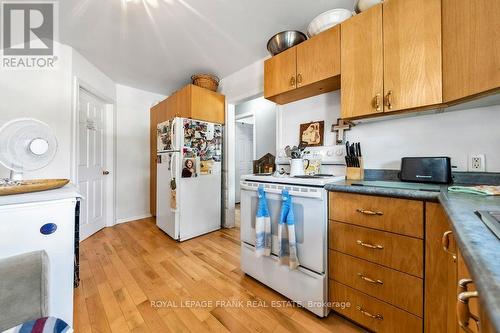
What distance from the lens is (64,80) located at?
220cm

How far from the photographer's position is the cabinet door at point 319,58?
4.82ft

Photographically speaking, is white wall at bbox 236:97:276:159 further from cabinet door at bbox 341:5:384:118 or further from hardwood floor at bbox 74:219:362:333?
cabinet door at bbox 341:5:384:118

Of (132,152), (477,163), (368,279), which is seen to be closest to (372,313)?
→ (368,279)

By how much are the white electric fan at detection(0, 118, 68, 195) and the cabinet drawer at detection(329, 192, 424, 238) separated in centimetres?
164

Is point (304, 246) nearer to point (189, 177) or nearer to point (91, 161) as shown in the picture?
point (189, 177)

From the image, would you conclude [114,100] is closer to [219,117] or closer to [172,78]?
[172,78]

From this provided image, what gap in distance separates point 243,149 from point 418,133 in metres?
3.59

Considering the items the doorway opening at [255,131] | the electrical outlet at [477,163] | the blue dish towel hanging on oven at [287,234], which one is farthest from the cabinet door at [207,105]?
the electrical outlet at [477,163]

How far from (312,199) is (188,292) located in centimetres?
120

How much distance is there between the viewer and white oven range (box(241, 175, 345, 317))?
4.09ft

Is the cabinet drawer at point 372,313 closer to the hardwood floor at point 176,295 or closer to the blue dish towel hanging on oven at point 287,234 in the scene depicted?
the hardwood floor at point 176,295

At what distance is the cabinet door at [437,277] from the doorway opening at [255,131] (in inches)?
101

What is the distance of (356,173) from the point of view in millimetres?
1557

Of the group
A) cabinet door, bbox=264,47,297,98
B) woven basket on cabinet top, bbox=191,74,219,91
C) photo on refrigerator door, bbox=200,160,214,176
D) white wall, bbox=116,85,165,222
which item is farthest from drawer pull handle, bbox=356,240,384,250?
white wall, bbox=116,85,165,222
